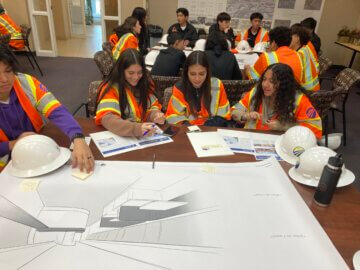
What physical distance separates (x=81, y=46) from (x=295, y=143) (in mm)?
6387

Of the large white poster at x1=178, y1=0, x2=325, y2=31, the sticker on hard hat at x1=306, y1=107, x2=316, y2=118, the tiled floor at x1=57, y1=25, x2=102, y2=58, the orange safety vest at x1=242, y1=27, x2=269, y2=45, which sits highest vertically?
the large white poster at x1=178, y1=0, x2=325, y2=31

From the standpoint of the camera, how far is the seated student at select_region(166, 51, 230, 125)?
1703 mm

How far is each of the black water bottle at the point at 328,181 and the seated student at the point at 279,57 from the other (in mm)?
1790

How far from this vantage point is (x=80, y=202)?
2.78 feet

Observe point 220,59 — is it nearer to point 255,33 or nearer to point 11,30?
point 255,33

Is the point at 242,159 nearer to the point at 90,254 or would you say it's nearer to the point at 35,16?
the point at 90,254

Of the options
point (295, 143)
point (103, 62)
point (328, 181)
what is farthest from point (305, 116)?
point (103, 62)

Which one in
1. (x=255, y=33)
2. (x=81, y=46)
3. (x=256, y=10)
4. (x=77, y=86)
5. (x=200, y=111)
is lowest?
(x=77, y=86)

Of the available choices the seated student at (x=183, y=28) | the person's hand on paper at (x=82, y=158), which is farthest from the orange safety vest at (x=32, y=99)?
the seated student at (x=183, y=28)

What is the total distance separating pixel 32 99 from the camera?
125 cm

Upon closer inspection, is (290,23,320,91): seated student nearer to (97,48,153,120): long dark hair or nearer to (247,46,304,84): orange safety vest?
(247,46,304,84): orange safety vest

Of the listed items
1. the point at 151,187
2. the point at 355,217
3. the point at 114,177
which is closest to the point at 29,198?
the point at 114,177

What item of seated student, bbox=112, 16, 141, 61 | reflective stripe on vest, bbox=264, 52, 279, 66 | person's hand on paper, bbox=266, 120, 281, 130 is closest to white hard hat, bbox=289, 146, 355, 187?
person's hand on paper, bbox=266, 120, 281, 130

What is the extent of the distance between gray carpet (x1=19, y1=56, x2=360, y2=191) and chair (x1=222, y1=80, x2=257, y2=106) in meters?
1.25
